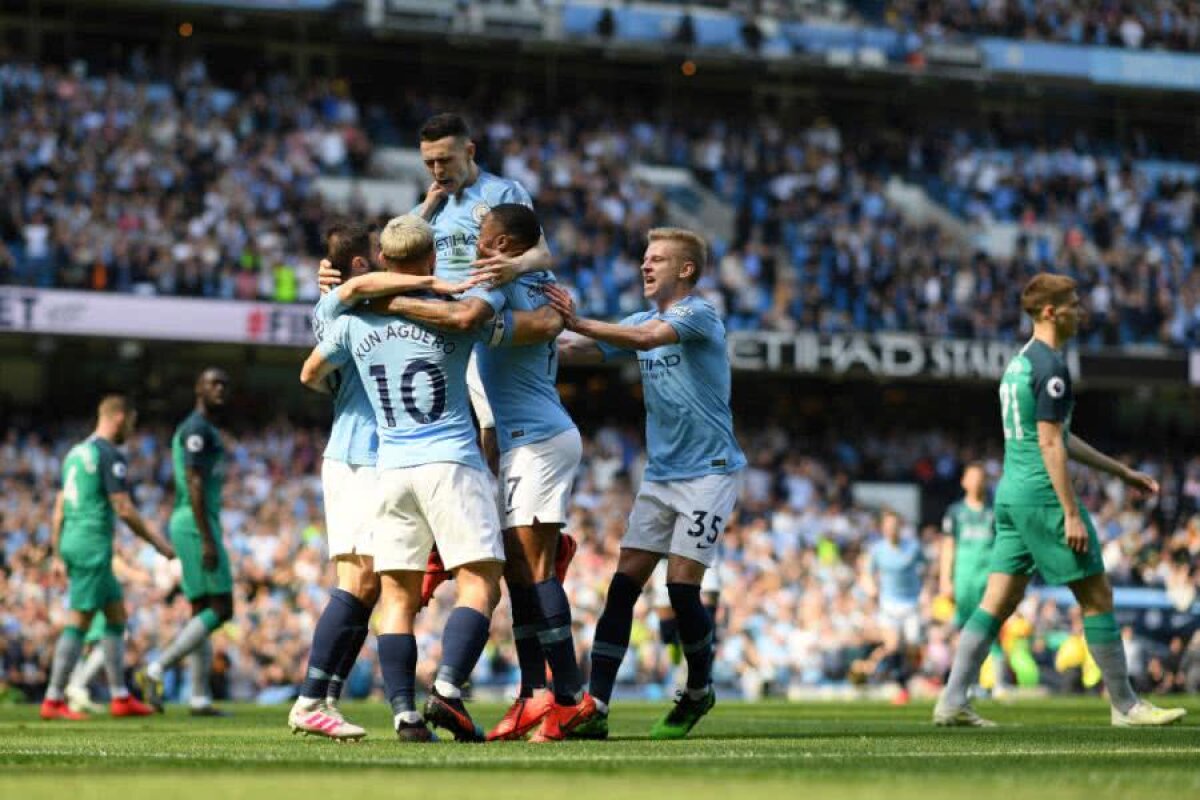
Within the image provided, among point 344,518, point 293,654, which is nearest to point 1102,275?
point 293,654

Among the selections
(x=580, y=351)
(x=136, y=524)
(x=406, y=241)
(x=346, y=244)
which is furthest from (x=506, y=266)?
(x=136, y=524)

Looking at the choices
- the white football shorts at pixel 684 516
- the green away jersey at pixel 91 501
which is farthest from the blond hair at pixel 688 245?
the green away jersey at pixel 91 501

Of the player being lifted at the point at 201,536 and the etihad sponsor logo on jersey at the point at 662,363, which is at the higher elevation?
the etihad sponsor logo on jersey at the point at 662,363

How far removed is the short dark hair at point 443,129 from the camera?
9.52 meters

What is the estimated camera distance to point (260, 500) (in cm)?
2673

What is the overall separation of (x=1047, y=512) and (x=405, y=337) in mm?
4013

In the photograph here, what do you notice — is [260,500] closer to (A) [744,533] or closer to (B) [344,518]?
(A) [744,533]

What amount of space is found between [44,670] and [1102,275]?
71.5ft

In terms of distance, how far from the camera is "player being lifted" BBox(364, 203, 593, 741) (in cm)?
899

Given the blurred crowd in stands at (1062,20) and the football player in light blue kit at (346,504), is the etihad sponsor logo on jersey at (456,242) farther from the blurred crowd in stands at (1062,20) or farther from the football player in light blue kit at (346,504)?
the blurred crowd in stands at (1062,20)

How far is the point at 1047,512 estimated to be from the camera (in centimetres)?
1062

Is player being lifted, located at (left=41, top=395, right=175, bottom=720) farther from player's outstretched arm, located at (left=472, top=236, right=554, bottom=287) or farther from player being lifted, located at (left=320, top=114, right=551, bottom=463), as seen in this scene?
player's outstretched arm, located at (left=472, top=236, right=554, bottom=287)

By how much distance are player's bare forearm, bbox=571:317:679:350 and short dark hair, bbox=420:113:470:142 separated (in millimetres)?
1132

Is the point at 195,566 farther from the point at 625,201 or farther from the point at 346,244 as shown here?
the point at 625,201
